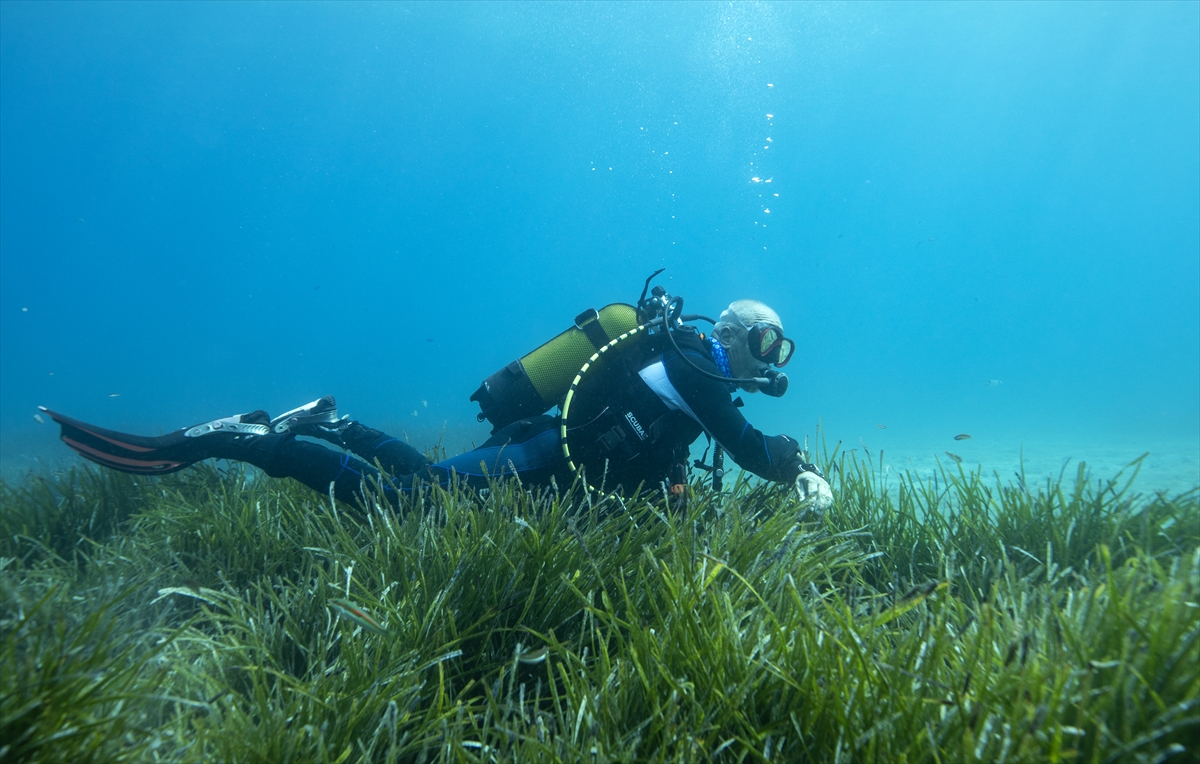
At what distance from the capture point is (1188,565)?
4.19ft

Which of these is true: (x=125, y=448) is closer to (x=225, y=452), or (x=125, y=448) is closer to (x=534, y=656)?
(x=225, y=452)

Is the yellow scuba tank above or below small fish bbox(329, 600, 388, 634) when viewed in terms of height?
above

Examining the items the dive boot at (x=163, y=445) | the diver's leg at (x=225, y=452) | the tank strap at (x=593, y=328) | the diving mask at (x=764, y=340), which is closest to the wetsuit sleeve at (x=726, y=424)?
the diving mask at (x=764, y=340)

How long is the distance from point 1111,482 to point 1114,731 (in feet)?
7.51

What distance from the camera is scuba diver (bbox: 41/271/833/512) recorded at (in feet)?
10.5

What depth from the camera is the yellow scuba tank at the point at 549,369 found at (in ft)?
12.5

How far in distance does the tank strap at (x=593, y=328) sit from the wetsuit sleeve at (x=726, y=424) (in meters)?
0.67

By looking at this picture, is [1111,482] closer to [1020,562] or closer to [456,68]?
[1020,562]

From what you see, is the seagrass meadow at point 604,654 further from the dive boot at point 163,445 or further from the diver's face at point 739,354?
the diver's face at point 739,354

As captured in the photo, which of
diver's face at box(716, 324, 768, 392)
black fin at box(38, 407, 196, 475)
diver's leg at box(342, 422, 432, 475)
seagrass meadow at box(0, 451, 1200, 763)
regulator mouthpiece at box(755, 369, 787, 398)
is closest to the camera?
seagrass meadow at box(0, 451, 1200, 763)

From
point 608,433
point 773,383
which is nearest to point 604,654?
point 608,433

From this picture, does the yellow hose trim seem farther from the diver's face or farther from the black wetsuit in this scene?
the diver's face

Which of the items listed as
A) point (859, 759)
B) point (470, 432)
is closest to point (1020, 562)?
point (859, 759)

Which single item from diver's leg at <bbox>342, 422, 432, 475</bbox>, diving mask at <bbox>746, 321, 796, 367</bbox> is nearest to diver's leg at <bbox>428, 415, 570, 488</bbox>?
diver's leg at <bbox>342, 422, 432, 475</bbox>
